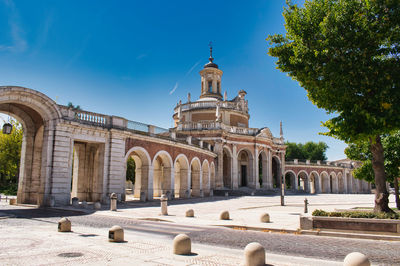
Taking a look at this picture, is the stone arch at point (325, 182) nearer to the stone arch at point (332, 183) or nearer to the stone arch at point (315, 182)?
the stone arch at point (332, 183)

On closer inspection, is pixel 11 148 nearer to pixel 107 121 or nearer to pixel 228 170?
pixel 107 121

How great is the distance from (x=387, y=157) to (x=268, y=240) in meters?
13.9

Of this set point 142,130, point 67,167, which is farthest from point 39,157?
point 142,130

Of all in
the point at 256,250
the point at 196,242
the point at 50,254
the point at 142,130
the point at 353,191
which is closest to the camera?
the point at 256,250

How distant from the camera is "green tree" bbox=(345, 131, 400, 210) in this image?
19594 mm

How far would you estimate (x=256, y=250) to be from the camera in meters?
6.71

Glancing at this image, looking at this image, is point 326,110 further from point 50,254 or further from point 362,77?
point 50,254

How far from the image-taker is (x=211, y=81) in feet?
182

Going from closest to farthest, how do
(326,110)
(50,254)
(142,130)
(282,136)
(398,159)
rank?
(50,254) → (326,110) → (398,159) → (142,130) → (282,136)

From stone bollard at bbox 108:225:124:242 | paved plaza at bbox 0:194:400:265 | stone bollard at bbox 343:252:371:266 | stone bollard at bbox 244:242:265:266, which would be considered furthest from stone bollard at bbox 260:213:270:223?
stone bollard at bbox 343:252:371:266

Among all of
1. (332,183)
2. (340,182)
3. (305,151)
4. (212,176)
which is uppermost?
(305,151)

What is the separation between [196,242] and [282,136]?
5008 cm

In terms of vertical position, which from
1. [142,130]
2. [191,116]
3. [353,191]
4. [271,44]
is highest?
[191,116]

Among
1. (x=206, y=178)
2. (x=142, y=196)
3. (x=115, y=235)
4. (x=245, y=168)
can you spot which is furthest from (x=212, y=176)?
(x=115, y=235)
